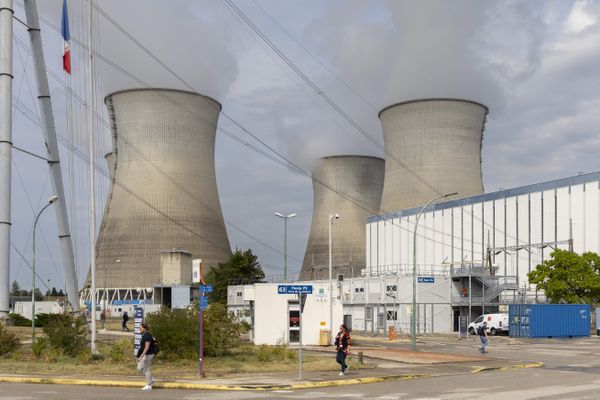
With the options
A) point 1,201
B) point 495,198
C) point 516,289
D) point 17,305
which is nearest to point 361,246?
point 495,198

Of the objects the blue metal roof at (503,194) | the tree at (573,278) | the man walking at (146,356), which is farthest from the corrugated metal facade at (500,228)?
the man walking at (146,356)

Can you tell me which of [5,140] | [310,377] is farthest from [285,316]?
[310,377]

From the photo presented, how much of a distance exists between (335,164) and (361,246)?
31.5 ft

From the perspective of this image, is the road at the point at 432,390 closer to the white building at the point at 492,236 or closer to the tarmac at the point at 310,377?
the tarmac at the point at 310,377

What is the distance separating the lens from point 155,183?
61.5 metres

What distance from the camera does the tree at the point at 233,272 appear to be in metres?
71.1

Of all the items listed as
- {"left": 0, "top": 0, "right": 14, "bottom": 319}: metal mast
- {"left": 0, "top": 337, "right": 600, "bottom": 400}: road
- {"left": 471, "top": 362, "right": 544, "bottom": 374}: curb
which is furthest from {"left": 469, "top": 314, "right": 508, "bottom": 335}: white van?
{"left": 0, "top": 0, "right": 14, "bottom": 319}: metal mast

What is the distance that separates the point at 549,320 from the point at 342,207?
34.4m

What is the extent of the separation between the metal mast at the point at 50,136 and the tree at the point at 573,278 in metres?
31.4

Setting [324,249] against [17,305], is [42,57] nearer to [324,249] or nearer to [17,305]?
[324,249]

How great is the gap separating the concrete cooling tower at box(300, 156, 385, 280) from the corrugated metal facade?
1.88 metres

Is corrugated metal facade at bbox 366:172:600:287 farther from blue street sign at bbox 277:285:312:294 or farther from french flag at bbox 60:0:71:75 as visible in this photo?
blue street sign at bbox 277:285:312:294

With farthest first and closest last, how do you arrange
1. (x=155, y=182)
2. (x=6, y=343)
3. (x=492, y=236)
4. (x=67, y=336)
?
(x=492, y=236) → (x=155, y=182) → (x=6, y=343) → (x=67, y=336)

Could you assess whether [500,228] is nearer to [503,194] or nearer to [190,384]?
[503,194]
